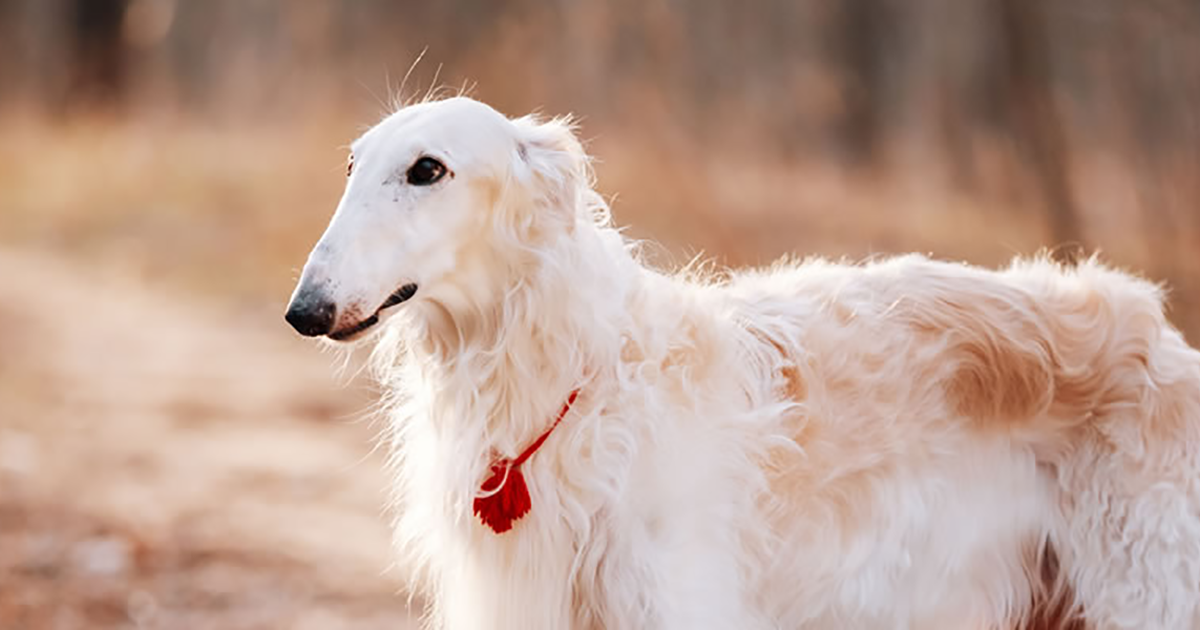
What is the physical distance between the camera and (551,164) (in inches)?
111

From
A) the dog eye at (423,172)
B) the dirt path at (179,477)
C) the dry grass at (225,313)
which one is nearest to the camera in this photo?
the dog eye at (423,172)

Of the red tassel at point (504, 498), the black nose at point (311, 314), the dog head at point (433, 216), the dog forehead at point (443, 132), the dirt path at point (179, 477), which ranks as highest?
the dirt path at point (179, 477)

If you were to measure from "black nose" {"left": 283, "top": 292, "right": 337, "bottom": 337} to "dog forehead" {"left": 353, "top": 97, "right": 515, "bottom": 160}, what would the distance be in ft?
→ 1.16

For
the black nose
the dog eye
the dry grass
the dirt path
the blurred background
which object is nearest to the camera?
the black nose

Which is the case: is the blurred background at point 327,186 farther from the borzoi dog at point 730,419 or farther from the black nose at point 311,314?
the black nose at point 311,314

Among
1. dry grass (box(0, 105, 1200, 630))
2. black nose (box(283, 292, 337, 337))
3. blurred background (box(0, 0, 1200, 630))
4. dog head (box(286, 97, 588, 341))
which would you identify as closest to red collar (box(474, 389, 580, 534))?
dog head (box(286, 97, 588, 341))

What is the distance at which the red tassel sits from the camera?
2805 millimetres

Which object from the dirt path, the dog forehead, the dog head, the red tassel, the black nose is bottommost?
the red tassel

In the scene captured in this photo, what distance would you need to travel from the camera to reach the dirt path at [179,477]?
16.1ft

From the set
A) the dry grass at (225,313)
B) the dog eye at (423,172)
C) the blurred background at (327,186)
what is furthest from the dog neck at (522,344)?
the dry grass at (225,313)

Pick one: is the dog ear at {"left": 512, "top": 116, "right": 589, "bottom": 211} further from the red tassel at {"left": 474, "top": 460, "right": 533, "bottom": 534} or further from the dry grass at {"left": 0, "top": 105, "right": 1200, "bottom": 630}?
the dry grass at {"left": 0, "top": 105, "right": 1200, "bottom": 630}

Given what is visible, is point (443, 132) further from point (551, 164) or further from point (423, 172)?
point (551, 164)

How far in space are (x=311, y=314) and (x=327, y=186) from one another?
1084cm

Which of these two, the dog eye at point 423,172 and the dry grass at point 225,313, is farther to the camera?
the dry grass at point 225,313
